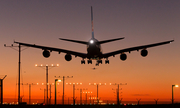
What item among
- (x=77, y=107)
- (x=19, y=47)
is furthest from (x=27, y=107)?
(x=19, y=47)

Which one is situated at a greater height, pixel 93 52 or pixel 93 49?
pixel 93 49

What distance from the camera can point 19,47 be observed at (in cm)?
6191

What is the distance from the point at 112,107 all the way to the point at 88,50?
165 ft

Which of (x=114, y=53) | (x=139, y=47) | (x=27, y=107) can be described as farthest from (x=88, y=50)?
(x=27, y=107)

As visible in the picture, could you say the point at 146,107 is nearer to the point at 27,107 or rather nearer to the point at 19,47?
the point at 27,107

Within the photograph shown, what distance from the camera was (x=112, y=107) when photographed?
328 ft

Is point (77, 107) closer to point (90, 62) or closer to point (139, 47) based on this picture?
point (90, 62)

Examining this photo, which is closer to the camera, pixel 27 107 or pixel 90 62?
pixel 90 62

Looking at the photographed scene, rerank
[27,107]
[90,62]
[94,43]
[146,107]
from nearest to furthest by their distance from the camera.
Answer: [94,43] → [90,62] → [146,107] → [27,107]

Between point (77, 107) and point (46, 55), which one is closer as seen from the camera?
point (46, 55)

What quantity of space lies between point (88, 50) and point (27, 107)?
57873 mm

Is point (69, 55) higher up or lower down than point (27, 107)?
higher up

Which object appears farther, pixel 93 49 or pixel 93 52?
pixel 93 52

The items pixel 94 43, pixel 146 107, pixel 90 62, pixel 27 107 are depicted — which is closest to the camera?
pixel 94 43
